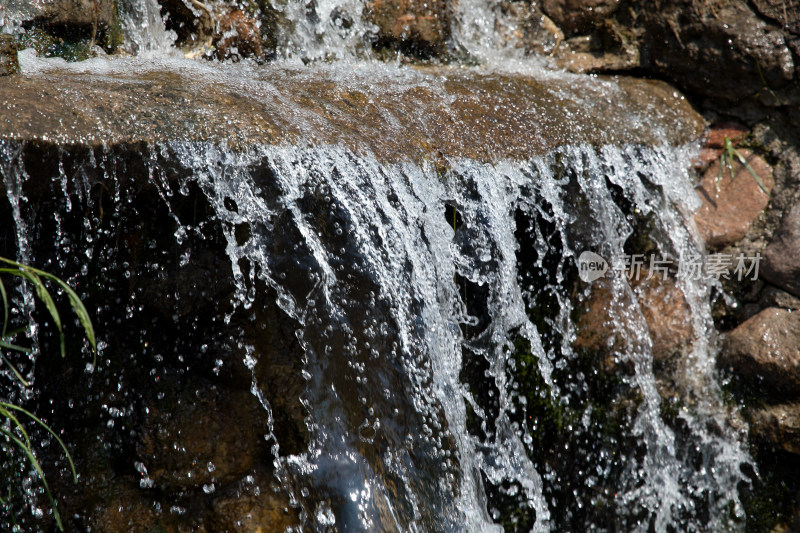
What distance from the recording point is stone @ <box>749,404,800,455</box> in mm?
2688

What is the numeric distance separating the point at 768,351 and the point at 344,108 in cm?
187

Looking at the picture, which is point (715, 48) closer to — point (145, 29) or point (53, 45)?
point (145, 29)

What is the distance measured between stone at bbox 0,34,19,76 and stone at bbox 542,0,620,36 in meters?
2.32

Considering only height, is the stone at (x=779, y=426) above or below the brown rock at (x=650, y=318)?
below

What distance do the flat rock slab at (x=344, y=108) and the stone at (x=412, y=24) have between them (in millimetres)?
172

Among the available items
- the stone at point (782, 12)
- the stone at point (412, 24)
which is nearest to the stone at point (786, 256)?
the stone at point (782, 12)

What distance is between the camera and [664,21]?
3.10m

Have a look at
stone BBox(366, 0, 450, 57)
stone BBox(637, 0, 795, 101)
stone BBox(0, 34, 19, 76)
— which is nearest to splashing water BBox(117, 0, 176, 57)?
stone BBox(0, 34, 19, 76)

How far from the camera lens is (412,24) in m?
3.06

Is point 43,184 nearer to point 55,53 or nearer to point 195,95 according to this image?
point 195,95

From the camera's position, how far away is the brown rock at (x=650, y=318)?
8.69ft

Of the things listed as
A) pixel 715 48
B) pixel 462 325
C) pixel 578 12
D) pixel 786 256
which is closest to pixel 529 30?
pixel 578 12

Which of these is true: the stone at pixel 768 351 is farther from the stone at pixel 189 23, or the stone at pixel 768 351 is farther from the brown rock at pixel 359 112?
the stone at pixel 189 23

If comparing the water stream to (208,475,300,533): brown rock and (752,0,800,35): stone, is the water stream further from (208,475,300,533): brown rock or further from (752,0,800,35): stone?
(752,0,800,35): stone
